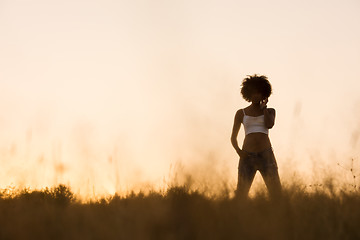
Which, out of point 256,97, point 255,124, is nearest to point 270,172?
point 255,124

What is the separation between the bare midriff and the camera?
6.01 metres

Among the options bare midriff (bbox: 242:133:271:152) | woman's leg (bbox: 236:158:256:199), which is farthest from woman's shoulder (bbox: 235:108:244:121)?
woman's leg (bbox: 236:158:256:199)

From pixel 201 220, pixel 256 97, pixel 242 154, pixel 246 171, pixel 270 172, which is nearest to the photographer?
pixel 201 220

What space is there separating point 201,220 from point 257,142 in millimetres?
2717

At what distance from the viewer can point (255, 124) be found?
20.0ft

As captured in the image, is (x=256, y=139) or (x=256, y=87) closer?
(x=256, y=139)

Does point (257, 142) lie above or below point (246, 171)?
above

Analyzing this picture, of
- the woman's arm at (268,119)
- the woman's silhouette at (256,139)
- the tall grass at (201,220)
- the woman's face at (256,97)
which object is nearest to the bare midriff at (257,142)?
the woman's silhouette at (256,139)

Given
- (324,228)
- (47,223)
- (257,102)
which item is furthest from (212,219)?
(257,102)

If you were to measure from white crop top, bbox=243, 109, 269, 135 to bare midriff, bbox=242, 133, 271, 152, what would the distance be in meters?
0.06

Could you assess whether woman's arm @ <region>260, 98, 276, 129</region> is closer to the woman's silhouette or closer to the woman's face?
the woman's silhouette

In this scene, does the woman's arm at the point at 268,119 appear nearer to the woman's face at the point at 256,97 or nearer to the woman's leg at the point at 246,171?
the woman's face at the point at 256,97

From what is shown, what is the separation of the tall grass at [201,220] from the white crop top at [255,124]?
170 centimetres

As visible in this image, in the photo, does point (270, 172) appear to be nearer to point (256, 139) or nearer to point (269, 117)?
point (256, 139)
